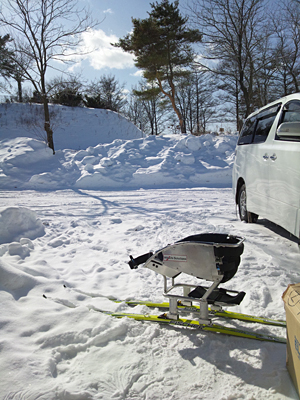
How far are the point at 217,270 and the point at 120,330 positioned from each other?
0.93 m

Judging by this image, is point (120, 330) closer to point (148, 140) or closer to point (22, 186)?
point (22, 186)

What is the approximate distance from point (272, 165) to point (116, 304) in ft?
8.76

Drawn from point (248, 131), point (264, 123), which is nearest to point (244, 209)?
point (248, 131)

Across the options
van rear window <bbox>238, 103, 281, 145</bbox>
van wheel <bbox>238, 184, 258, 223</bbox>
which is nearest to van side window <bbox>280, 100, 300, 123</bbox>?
van rear window <bbox>238, 103, 281, 145</bbox>

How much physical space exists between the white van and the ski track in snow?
24.2 inches

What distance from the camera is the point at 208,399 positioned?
1.65 metres

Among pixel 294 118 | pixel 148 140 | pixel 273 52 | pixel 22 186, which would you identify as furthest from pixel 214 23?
pixel 294 118

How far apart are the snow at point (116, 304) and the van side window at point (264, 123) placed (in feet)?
5.10

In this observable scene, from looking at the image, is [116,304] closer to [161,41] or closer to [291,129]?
[291,129]

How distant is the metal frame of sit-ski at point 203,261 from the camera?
83.3 inches

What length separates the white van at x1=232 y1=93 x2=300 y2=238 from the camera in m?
3.18

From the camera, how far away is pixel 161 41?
22.2m

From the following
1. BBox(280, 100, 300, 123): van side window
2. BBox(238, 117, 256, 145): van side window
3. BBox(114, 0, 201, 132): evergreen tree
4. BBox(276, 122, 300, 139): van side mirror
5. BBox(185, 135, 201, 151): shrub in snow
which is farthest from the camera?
BBox(114, 0, 201, 132): evergreen tree

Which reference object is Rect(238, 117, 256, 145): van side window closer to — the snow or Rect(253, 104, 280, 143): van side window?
Rect(253, 104, 280, 143): van side window
